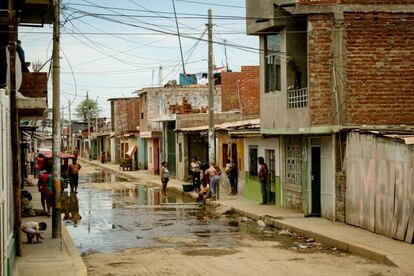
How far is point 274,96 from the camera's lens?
24547 mm

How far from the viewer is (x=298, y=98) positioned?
73.9 ft

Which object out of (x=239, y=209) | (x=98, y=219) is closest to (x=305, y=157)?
(x=239, y=209)

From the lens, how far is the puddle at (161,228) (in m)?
16.9

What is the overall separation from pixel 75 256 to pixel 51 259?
20.2 inches

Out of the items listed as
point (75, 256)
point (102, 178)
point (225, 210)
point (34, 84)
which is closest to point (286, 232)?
point (225, 210)

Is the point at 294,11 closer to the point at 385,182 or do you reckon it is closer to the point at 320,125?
the point at 320,125

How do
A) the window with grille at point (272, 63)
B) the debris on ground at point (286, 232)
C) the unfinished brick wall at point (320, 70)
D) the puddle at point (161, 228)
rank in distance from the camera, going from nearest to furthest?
the puddle at point (161, 228)
the debris on ground at point (286, 232)
the unfinished brick wall at point (320, 70)
the window with grille at point (272, 63)

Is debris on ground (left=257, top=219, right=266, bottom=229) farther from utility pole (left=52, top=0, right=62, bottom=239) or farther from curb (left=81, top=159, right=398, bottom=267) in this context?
utility pole (left=52, top=0, right=62, bottom=239)

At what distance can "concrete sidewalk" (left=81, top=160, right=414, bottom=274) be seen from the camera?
14.2 m

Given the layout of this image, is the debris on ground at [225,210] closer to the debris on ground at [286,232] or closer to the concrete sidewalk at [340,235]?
the concrete sidewalk at [340,235]

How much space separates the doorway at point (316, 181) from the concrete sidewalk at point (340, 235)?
21.9 inches

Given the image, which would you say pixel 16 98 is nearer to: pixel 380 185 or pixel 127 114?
pixel 380 185

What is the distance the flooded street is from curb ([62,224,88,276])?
25 cm

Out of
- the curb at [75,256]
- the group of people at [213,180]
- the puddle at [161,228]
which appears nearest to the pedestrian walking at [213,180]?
the group of people at [213,180]
